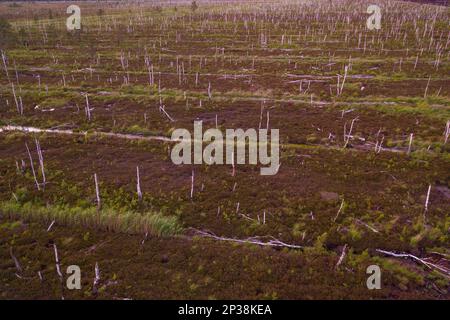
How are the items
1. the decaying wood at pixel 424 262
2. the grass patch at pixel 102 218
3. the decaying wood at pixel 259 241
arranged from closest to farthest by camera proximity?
the decaying wood at pixel 424 262 → the decaying wood at pixel 259 241 → the grass patch at pixel 102 218

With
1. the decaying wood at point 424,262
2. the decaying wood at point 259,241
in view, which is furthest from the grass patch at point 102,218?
the decaying wood at point 424,262

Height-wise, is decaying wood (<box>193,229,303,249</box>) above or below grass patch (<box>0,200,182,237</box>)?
below

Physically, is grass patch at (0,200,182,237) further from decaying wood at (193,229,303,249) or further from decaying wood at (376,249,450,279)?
decaying wood at (376,249,450,279)

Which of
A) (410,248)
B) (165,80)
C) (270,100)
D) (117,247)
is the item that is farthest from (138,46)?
(410,248)

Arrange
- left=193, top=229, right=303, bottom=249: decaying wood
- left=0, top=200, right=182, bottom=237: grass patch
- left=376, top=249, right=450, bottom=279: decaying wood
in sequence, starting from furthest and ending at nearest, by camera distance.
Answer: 1. left=0, top=200, right=182, bottom=237: grass patch
2. left=193, top=229, right=303, bottom=249: decaying wood
3. left=376, top=249, right=450, bottom=279: decaying wood

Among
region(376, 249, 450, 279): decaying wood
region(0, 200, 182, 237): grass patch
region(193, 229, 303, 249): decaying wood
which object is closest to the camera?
region(376, 249, 450, 279): decaying wood

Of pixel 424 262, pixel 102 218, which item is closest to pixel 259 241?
pixel 424 262

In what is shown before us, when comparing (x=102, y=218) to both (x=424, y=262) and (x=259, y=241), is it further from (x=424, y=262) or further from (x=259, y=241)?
(x=424, y=262)

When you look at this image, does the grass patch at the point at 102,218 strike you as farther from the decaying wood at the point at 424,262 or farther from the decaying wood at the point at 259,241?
the decaying wood at the point at 424,262

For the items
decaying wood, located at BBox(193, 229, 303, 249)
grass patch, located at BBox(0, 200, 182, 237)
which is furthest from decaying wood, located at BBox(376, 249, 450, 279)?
grass patch, located at BBox(0, 200, 182, 237)

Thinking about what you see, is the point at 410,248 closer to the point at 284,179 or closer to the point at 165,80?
the point at 284,179

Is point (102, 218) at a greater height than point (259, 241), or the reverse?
point (102, 218)
